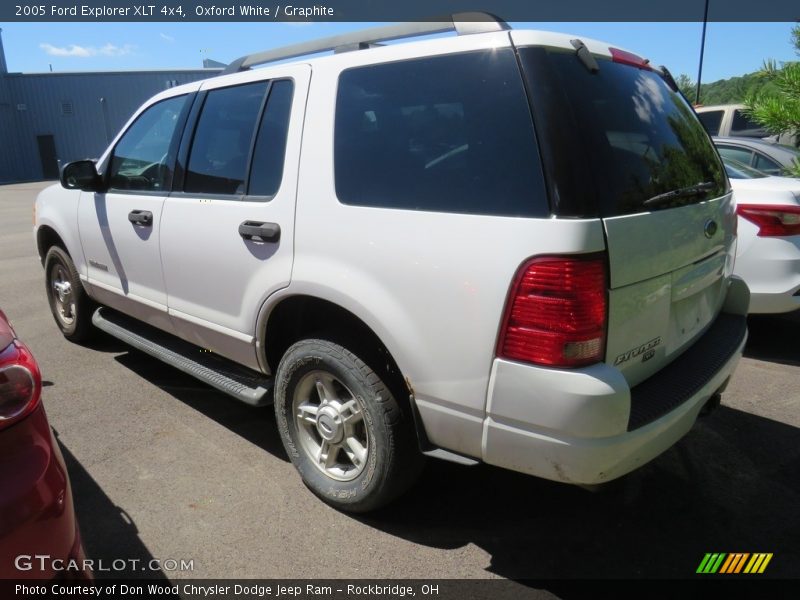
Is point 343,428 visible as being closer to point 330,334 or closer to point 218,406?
point 330,334

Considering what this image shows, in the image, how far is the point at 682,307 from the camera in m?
2.53

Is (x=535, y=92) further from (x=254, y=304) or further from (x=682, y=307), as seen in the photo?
(x=254, y=304)

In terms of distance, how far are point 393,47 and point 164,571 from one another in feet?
7.67

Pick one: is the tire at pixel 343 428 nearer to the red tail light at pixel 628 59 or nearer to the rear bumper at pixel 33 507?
the rear bumper at pixel 33 507

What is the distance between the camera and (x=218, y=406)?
3.96m

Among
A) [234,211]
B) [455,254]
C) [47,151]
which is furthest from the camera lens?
[47,151]

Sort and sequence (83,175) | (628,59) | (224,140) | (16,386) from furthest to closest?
(83,175)
(224,140)
(628,59)
(16,386)

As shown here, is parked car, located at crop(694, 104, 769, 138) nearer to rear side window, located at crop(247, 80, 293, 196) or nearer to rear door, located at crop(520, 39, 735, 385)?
rear door, located at crop(520, 39, 735, 385)

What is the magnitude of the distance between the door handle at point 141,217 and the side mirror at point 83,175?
0.60 metres

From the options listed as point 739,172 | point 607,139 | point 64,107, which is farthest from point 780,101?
point 64,107

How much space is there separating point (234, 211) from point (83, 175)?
173cm

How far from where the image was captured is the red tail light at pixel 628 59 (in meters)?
2.55

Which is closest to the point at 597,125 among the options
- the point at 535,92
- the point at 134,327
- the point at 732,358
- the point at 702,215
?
the point at 535,92

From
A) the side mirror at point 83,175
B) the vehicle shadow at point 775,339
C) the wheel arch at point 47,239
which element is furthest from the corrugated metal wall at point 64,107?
the vehicle shadow at point 775,339
